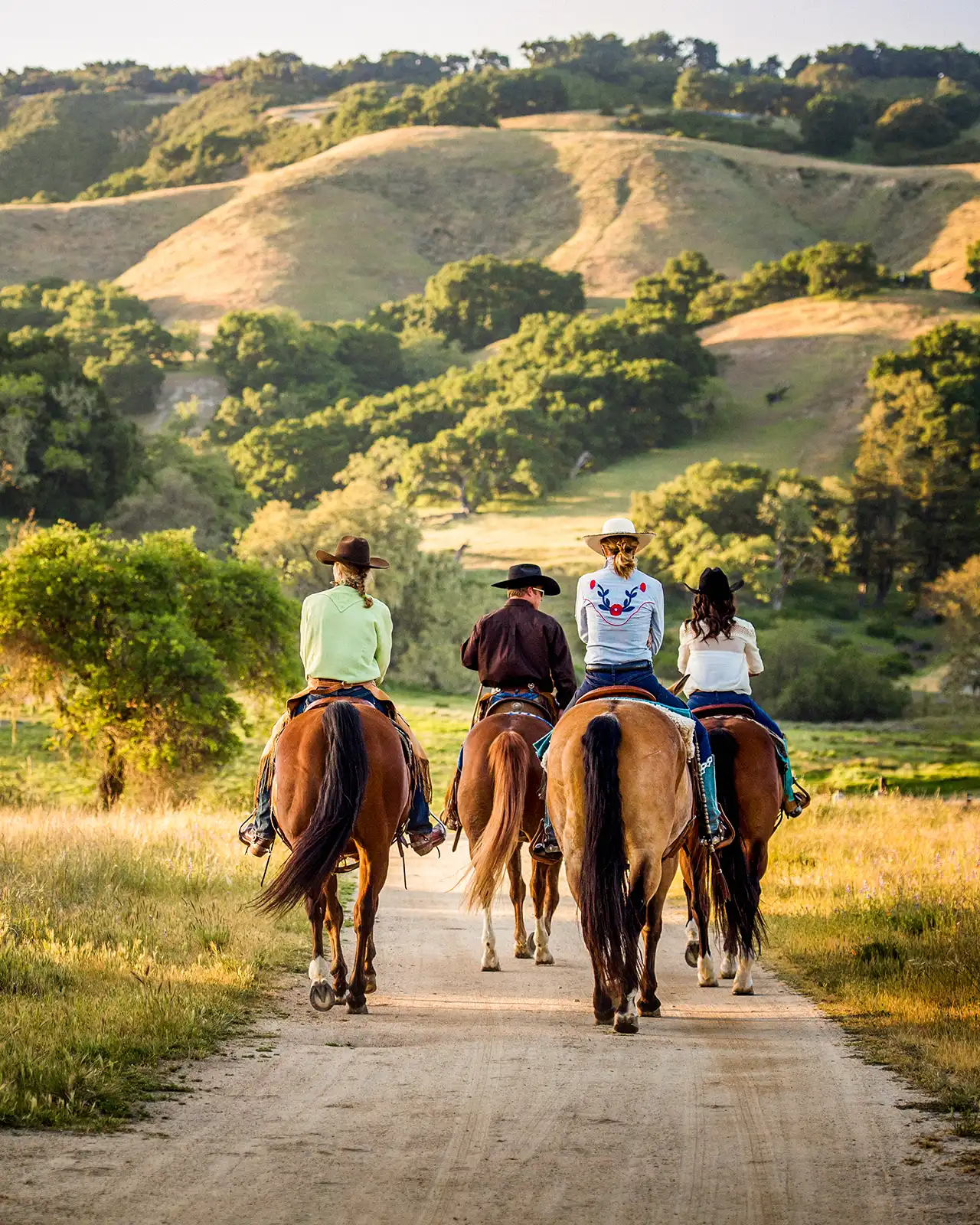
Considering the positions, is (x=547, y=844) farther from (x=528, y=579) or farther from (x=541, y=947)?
(x=528, y=579)

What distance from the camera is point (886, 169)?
18988 centimetres

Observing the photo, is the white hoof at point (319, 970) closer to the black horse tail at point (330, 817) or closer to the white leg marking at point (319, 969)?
the white leg marking at point (319, 969)

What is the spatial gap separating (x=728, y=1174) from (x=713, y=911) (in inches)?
202

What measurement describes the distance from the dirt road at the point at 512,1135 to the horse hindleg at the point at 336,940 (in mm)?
280

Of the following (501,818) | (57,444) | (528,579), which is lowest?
(501,818)

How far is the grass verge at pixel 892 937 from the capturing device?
876cm

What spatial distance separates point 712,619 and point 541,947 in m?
2.81

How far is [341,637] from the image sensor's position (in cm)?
1091

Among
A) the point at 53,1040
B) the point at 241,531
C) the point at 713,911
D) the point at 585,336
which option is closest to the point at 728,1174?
the point at 53,1040

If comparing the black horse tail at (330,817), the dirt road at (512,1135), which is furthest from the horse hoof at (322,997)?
the black horse tail at (330,817)

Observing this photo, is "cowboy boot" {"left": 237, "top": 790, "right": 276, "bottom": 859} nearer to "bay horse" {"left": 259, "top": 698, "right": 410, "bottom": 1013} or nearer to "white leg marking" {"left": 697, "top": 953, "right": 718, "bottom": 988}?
"bay horse" {"left": 259, "top": 698, "right": 410, "bottom": 1013}

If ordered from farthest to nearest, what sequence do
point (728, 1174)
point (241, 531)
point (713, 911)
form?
point (241, 531) < point (713, 911) < point (728, 1174)

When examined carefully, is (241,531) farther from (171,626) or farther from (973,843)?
(973,843)

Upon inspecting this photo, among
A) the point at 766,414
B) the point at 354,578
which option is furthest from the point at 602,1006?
the point at 766,414
